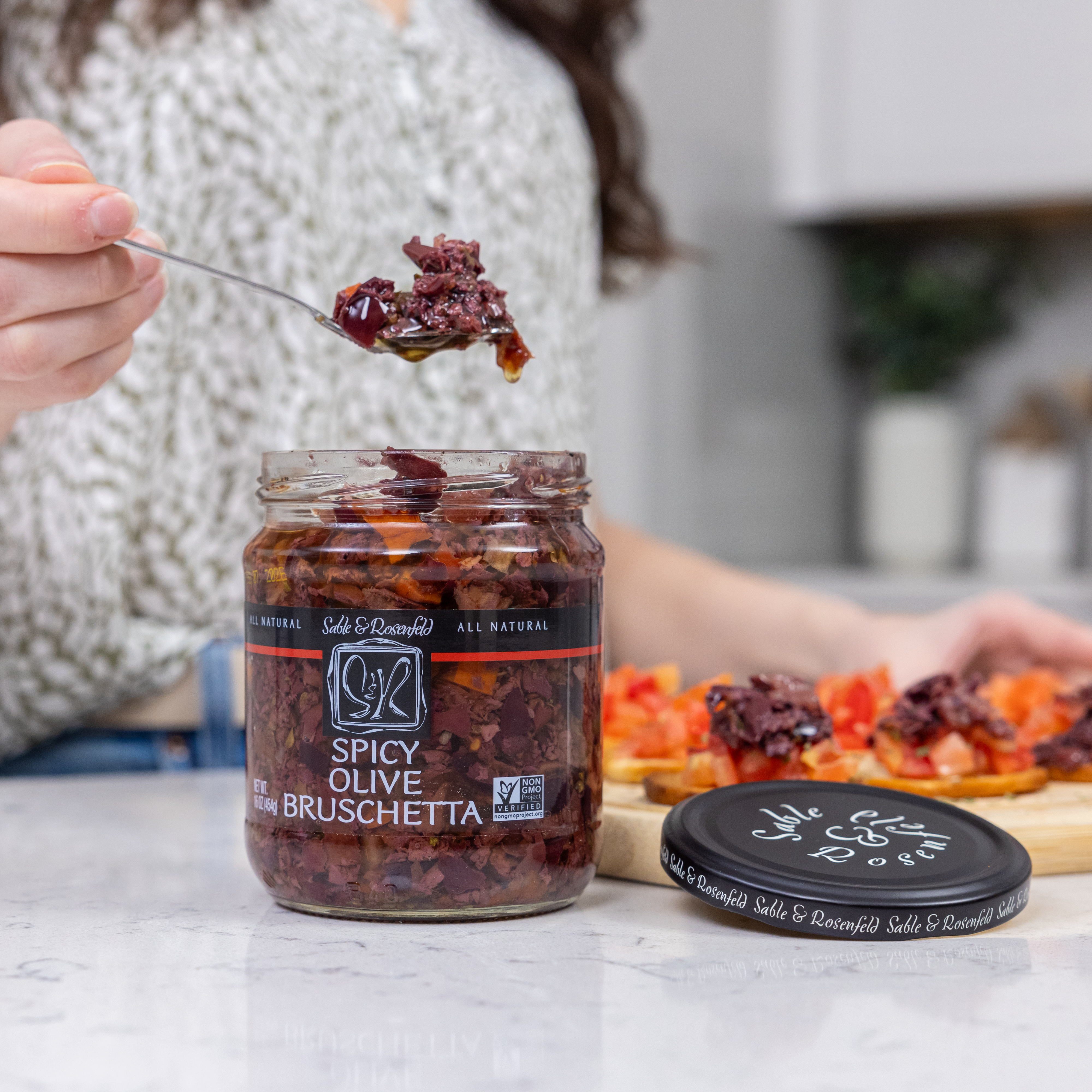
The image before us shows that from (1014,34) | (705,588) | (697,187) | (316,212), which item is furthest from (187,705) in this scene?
(1014,34)

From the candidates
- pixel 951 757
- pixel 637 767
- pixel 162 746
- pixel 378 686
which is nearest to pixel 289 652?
pixel 378 686

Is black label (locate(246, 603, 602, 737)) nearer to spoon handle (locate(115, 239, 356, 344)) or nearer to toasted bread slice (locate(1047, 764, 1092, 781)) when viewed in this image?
spoon handle (locate(115, 239, 356, 344))

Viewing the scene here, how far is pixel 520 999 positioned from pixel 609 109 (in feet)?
4.19

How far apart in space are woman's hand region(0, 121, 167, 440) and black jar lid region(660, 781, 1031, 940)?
369 mm

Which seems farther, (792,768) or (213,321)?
(213,321)

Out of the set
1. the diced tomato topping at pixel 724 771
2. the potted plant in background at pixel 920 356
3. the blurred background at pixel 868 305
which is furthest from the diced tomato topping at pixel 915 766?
the potted plant in background at pixel 920 356

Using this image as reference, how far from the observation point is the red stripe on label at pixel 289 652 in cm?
56

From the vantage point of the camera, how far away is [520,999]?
49 centimetres

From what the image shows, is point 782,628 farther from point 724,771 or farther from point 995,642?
point 724,771

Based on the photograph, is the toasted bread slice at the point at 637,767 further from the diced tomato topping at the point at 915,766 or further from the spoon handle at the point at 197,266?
the spoon handle at the point at 197,266

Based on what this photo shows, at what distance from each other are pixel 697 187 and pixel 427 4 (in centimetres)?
142

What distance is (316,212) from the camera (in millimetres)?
1196

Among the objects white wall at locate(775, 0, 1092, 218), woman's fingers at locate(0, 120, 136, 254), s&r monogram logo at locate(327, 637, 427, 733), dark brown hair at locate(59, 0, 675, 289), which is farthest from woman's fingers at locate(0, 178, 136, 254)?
white wall at locate(775, 0, 1092, 218)

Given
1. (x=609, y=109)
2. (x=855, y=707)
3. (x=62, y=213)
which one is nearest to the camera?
(x=62, y=213)
